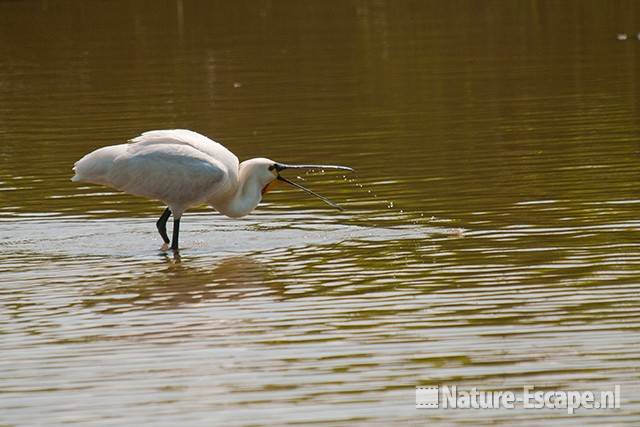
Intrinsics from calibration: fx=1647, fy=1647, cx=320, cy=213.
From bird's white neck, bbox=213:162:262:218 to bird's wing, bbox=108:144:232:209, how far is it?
0.67 ft

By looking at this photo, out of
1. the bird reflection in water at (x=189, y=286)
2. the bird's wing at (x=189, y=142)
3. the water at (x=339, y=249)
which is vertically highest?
the bird's wing at (x=189, y=142)

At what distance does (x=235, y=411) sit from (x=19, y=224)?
713 centimetres

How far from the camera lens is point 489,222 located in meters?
14.6

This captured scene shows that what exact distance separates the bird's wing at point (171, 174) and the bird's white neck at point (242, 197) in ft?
0.67

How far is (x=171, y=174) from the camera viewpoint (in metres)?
14.6

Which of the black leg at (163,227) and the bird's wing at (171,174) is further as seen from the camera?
the black leg at (163,227)

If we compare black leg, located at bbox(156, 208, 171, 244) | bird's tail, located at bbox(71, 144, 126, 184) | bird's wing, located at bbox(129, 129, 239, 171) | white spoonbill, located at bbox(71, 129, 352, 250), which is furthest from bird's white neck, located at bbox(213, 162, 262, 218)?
bird's tail, located at bbox(71, 144, 126, 184)

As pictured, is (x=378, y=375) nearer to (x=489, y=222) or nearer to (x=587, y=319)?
(x=587, y=319)

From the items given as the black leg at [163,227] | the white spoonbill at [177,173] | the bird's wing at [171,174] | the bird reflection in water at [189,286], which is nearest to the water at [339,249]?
the bird reflection in water at [189,286]

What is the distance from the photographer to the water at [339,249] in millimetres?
9352

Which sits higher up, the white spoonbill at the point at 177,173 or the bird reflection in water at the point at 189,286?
the white spoonbill at the point at 177,173

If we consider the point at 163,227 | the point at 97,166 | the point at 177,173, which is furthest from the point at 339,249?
the point at 97,166

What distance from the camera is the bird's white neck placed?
1507cm

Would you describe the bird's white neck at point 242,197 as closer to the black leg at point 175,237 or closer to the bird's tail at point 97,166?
the black leg at point 175,237
